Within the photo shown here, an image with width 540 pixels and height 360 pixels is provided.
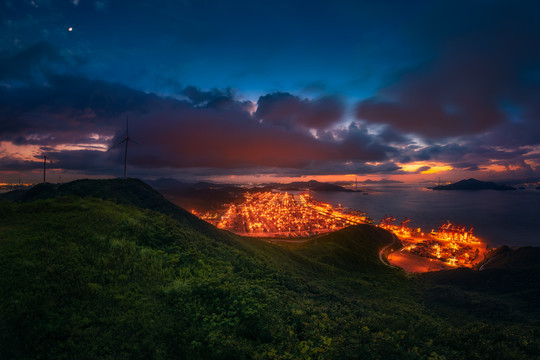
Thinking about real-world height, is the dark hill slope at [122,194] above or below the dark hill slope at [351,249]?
above

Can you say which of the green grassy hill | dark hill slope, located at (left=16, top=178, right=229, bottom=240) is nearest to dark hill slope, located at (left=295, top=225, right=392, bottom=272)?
dark hill slope, located at (left=16, top=178, right=229, bottom=240)

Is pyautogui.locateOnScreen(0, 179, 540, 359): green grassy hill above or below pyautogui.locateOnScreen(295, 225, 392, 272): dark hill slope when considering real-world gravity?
above

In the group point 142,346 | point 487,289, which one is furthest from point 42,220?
point 487,289

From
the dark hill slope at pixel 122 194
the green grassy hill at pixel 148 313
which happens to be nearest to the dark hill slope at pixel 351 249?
the dark hill slope at pixel 122 194

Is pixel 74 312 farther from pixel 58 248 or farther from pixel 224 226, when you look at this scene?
pixel 224 226

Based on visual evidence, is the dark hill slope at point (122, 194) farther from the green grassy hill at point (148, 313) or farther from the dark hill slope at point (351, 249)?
the dark hill slope at point (351, 249)

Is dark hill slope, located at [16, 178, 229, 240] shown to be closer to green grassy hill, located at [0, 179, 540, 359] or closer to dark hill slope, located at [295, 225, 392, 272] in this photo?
green grassy hill, located at [0, 179, 540, 359]

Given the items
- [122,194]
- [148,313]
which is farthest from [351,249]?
[148,313]

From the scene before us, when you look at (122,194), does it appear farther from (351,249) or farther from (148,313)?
(351,249)

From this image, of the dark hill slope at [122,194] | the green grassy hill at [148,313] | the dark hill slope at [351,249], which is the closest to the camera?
the green grassy hill at [148,313]

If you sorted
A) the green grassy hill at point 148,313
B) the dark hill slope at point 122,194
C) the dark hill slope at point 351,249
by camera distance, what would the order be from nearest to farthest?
the green grassy hill at point 148,313 < the dark hill slope at point 122,194 < the dark hill slope at point 351,249

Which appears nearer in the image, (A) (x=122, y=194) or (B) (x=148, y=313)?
(B) (x=148, y=313)
